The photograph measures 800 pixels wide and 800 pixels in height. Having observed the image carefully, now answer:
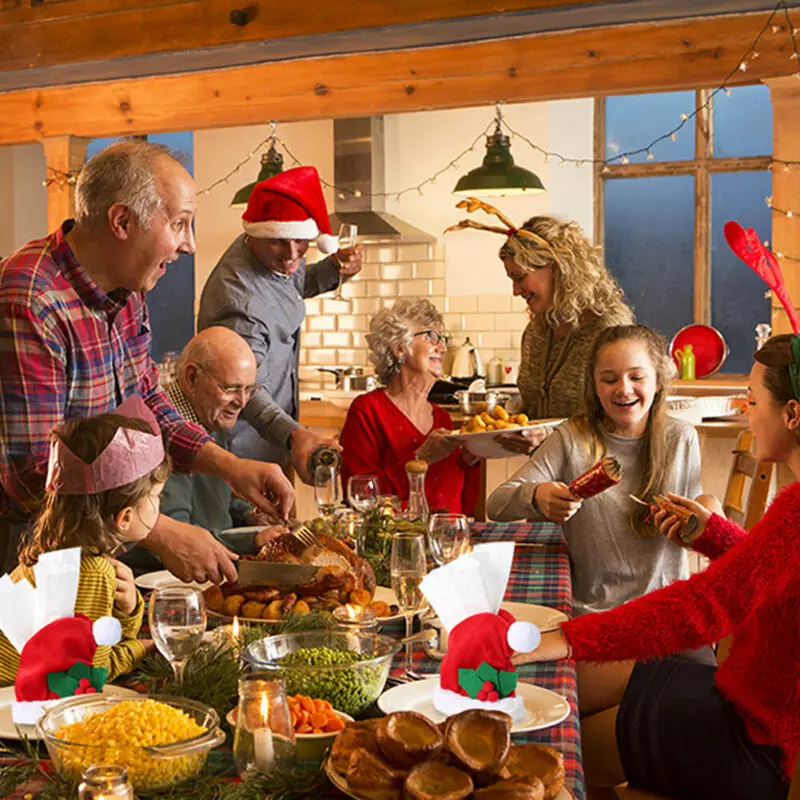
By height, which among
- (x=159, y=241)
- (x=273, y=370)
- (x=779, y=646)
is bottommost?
(x=779, y=646)

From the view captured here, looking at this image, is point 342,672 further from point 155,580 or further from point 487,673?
point 155,580

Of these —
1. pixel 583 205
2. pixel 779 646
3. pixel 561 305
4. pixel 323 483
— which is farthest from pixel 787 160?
pixel 779 646

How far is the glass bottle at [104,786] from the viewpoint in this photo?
1.10m

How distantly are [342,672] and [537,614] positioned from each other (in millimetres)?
729

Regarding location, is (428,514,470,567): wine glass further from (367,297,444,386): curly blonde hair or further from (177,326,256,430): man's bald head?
(367,297,444,386): curly blonde hair

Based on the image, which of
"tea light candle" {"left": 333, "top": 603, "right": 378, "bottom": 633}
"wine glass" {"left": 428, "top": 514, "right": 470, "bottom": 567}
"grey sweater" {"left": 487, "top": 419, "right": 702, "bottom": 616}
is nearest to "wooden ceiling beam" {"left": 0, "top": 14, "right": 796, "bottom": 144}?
"grey sweater" {"left": 487, "top": 419, "right": 702, "bottom": 616}

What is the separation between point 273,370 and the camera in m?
4.34

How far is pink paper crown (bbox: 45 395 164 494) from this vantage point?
1807 mm

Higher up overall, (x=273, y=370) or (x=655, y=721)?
(x=273, y=370)

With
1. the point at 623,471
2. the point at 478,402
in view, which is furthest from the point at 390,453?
the point at 623,471

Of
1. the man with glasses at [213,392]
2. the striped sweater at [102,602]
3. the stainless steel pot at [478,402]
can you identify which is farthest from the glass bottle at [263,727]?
the stainless steel pot at [478,402]

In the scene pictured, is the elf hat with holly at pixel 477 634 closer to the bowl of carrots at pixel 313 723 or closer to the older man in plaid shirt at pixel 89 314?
the bowl of carrots at pixel 313 723

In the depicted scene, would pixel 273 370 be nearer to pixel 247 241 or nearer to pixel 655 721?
pixel 247 241

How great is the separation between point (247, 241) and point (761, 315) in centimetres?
524
